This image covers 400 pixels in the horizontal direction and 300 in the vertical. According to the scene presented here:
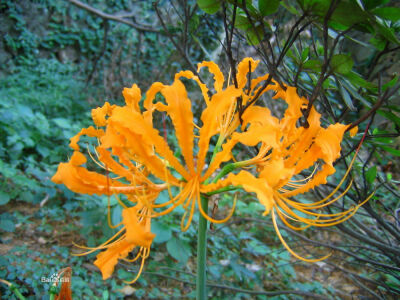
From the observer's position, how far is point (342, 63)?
72cm

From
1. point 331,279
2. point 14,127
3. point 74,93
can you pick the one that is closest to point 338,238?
point 331,279

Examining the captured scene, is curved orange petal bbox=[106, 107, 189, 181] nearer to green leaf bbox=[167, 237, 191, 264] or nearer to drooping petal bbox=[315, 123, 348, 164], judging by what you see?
drooping petal bbox=[315, 123, 348, 164]

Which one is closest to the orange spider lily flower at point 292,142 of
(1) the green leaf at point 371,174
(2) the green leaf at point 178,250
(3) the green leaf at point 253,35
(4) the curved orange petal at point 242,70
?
(4) the curved orange petal at point 242,70

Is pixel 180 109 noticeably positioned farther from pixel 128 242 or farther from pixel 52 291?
pixel 52 291

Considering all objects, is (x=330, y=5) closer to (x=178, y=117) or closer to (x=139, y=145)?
(x=178, y=117)

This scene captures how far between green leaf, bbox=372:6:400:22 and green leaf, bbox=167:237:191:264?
151 centimetres

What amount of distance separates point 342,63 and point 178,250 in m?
1.41

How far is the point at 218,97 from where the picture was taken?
73 cm

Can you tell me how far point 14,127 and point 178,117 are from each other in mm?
2623

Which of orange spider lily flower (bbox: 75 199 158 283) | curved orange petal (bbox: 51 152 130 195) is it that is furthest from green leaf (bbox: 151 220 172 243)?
curved orange petal (bbox: 51 152 130 195)

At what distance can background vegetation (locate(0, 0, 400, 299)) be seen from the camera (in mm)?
812

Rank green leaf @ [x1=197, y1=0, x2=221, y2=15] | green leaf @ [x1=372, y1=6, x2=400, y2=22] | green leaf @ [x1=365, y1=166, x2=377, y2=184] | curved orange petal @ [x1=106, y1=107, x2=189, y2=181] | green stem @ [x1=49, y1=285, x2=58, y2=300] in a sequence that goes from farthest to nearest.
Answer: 1. green leaf @ [x1=365, y1=166, x2=377, y2=184]
2. green stem @ [x1=49, y1=285, x2=58, y2=300]
3. green leaf @ [x1=197, y1=0, x2=221, y2=15]
4. curved orange petal @ [x1=106, y1=107, x2=189, y2=181]
5. green leaf @ [x1=372, y1=6, x2=400, y2=22]

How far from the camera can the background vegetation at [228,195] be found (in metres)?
0.81

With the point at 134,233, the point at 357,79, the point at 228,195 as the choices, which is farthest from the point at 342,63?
the point at 228,195
